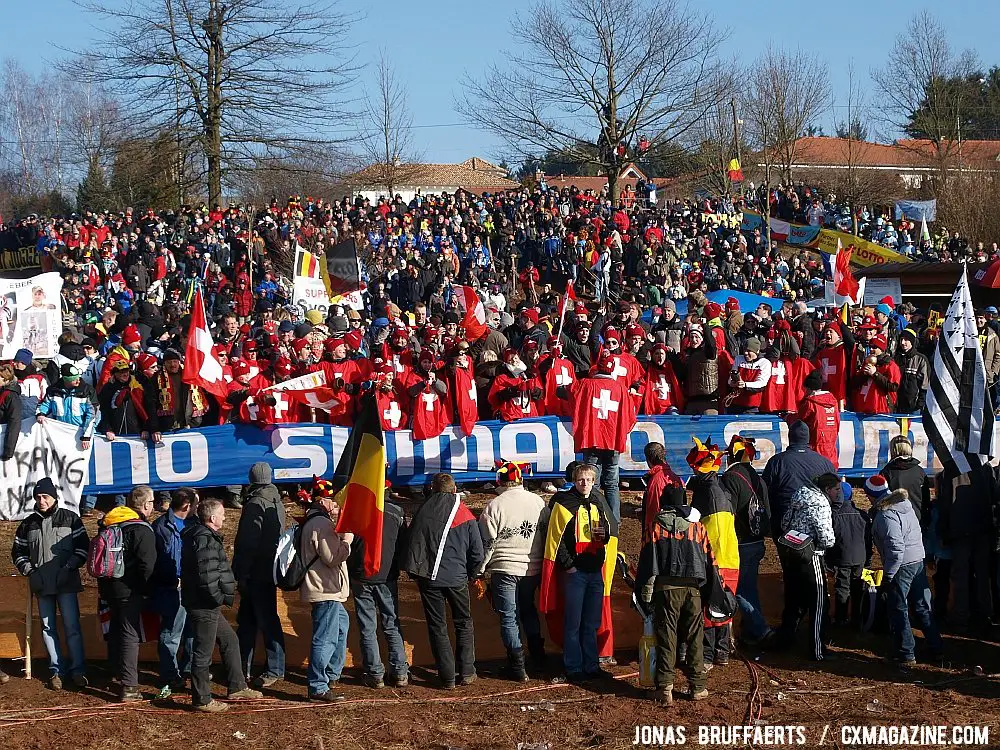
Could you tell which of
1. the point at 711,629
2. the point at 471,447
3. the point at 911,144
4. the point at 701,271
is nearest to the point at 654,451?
the point at 711,629

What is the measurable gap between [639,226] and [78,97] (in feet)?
205

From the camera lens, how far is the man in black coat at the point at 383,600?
27.9ft

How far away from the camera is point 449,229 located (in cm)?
3059

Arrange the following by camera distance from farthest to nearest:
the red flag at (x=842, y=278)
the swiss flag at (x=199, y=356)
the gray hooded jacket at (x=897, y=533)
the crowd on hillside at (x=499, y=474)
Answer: the red flag at (x=842, y=278) → the swiss flag at (x=199, y=356) → the gray hooded jacket at (x=897, y=533) → the crowd on hillside at (x=499, y=474)

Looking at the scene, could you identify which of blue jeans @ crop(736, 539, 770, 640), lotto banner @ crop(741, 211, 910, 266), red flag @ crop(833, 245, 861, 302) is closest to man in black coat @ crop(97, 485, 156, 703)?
blue jeans @ crop(736, 539, 770, 640)

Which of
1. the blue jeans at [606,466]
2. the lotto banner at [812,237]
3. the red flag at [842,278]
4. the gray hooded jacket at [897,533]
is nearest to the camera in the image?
the gray hooded jacket at [897,533]

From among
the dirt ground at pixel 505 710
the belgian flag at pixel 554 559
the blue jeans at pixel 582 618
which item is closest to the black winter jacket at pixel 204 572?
the dirt ground at pixel 505 710

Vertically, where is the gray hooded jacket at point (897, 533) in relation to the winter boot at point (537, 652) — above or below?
above

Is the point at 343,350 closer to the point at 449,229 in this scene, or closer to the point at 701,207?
the point at 449,229

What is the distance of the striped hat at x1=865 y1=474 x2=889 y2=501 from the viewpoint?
391 inches

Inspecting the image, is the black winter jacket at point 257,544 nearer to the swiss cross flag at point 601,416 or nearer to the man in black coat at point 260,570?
the man in black coat at point 260,570

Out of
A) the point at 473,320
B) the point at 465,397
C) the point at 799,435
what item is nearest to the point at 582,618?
the point at 799,435

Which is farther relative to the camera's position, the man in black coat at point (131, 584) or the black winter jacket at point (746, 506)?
the black winter jacket at point (746, 506)

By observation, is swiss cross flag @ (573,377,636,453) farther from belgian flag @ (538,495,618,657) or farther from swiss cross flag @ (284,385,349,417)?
belgian flag @ (538,495,618,657)
